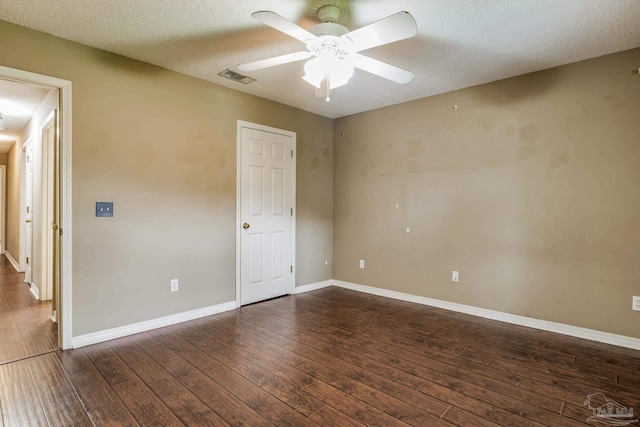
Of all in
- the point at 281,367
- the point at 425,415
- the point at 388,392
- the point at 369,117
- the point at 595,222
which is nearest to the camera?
the point at 425,415

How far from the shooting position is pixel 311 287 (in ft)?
15.2

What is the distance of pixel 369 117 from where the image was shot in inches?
177

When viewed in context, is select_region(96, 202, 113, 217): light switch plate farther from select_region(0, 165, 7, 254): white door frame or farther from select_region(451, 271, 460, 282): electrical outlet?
select_region(0, 165, 7, 254): white door frame

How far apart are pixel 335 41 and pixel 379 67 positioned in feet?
1.29

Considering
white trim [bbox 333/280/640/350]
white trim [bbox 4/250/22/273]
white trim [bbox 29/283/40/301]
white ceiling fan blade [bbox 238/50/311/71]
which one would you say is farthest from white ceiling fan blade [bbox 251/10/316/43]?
white trim [bbox 4/250/22/273]

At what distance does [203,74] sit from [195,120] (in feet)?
1.48

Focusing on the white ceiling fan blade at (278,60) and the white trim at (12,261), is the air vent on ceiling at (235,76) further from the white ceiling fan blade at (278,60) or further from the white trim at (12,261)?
the white trim at (12,261)

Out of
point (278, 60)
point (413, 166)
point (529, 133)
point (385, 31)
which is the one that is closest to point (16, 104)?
point (278, 60)

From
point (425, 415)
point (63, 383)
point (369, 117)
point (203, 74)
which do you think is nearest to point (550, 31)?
point (369, 117)

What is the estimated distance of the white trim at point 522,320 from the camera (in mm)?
2795

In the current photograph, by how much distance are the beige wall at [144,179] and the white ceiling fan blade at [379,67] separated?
1887 millimetres

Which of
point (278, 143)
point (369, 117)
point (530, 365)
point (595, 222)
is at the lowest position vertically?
point (530, 365)

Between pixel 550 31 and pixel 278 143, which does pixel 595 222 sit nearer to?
pixel 550 31

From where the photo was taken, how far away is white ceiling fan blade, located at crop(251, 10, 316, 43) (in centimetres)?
174
